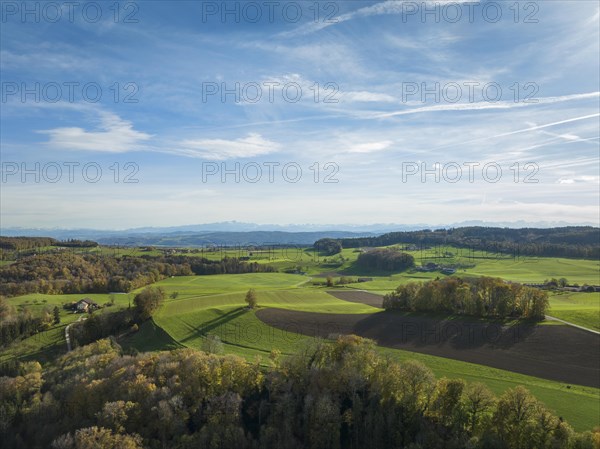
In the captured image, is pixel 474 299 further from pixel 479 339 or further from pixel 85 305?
pixel 85 305

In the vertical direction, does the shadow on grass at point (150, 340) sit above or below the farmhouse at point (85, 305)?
below

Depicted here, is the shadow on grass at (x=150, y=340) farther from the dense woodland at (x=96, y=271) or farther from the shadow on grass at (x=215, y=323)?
the dense woodland at (x=96, y=271)

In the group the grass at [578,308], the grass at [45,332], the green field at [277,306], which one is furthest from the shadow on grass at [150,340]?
the grass at [578,308]

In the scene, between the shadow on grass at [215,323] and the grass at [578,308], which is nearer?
the grass at [578,308]

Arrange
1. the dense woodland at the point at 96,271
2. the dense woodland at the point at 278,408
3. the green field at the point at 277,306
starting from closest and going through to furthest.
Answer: the dense woodland at the point at 278,408 < the green field at the point at 277,306 < the dense woodland at the point at 96,271

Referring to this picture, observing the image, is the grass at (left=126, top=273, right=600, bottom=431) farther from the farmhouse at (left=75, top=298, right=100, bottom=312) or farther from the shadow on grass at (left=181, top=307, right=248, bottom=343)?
the farmhouse at (left=75, top=298, right=100, bottom=312)

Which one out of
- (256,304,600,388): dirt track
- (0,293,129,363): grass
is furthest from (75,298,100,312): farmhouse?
(256,304,600,388): dirt track

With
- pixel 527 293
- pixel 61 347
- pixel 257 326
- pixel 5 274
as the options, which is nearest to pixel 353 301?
pixel 257 326
